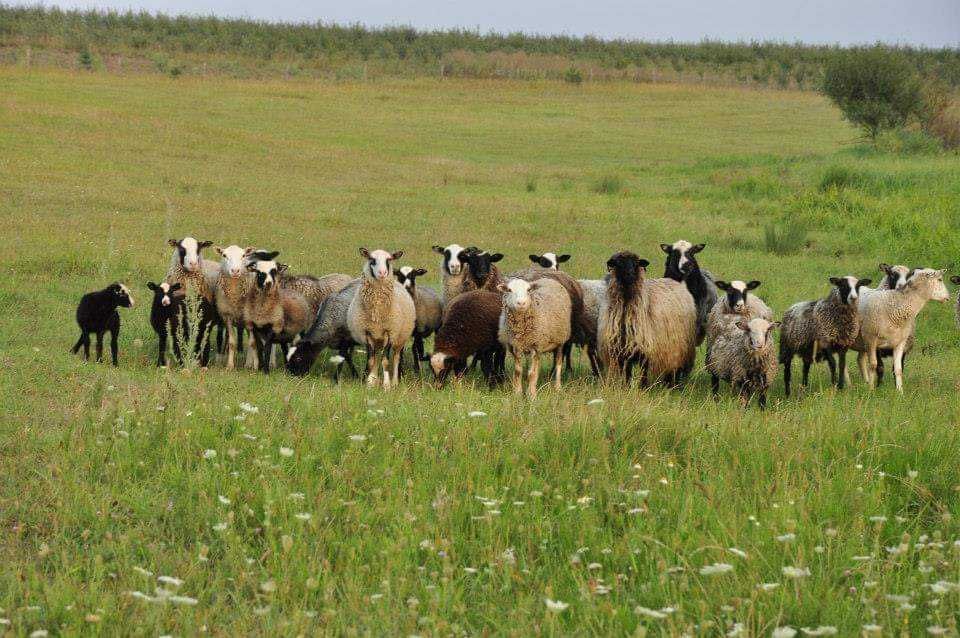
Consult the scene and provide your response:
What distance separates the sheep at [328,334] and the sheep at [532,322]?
7.26 feet

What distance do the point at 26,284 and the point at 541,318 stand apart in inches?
340

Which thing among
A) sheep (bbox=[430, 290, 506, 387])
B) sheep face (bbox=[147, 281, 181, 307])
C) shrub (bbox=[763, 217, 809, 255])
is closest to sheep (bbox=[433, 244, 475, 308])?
sheep (bbox=[430, 290, 506, 387])

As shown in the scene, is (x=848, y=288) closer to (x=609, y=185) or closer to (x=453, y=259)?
(x=453, y=259)

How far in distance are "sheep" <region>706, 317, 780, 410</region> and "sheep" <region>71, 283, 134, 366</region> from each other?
6746mm

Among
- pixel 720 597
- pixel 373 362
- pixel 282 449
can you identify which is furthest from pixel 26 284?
pixel 720 597

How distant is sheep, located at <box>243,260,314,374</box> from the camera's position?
1345 centimetres

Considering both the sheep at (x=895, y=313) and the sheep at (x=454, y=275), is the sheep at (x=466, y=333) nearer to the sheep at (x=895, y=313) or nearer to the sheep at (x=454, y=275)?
the sheep at (x=454, y=275)

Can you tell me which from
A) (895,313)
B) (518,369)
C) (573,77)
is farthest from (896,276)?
(573,77)

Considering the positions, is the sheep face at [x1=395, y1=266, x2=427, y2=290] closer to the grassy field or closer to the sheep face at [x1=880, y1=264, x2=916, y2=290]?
the grassy field

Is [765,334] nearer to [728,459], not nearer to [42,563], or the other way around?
[728,459]

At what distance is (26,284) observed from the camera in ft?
54.3

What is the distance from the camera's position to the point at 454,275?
14414 millimetres

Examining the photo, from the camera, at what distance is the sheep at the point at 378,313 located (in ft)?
42.0

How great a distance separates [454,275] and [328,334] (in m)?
1.85
